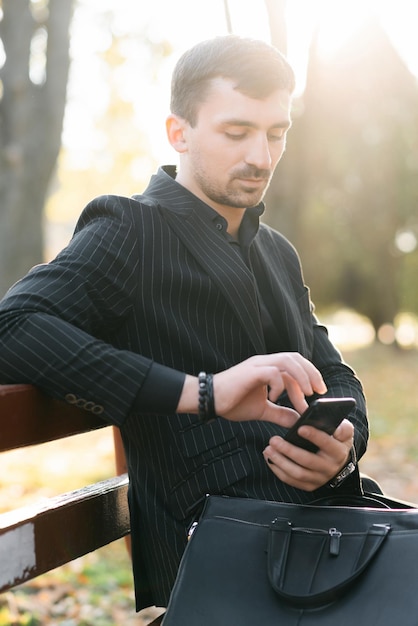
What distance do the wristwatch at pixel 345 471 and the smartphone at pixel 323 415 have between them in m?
0.18

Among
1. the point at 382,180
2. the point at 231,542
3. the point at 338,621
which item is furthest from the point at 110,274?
the point at 382,180

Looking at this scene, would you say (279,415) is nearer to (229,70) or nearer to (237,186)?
(237,186)

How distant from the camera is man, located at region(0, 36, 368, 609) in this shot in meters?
1.93

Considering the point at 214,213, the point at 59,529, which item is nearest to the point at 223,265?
the point at 214,213

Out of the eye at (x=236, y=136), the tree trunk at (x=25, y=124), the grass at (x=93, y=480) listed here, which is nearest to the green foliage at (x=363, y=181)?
the grass at (x=93, y=480)

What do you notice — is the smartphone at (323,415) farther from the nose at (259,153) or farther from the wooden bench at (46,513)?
the nose at (259,153)

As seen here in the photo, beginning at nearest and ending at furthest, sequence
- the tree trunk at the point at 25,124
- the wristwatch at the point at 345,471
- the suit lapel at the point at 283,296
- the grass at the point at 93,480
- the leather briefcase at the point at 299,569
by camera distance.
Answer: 1. the leather briefcase at the point at 299,569
2. the wristwatch at the point at 345,471
3. the suit lapel at the point at 283,296
4. the grass at the point at 93,480
5. the tree trunk at the point at 25,124

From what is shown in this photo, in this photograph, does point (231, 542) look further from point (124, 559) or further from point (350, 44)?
point (350, 44)

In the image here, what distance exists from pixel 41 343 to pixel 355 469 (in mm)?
903

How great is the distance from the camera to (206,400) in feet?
6.30

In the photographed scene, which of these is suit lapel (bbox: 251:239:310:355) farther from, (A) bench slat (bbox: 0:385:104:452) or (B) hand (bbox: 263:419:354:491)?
(A) bench slat (bbox: 0:385:104:452)

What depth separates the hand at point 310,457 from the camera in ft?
6.70

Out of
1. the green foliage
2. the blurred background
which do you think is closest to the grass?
the blurred background

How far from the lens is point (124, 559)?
17.4 ft
